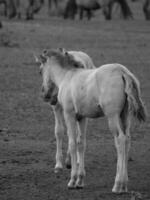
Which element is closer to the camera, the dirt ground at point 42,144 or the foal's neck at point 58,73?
the dirt ground at point 42,144

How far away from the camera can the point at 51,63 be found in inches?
359

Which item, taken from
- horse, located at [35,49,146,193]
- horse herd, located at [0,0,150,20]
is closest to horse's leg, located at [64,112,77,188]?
horse, located at [35,49,146,193]

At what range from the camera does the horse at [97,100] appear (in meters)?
8.05

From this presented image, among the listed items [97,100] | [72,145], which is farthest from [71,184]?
[97,100]

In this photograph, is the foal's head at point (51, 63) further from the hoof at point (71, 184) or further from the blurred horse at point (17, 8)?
the blurred horse at point (17, 8)

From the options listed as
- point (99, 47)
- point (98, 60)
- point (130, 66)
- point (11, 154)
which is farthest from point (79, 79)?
point (99, 47)

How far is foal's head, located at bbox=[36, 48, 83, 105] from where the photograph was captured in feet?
29.6

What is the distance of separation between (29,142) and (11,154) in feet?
3.09

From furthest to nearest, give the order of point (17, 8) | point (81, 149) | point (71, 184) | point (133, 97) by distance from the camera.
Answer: point (17, 8) < point (81, 149) < point (71, 184) < point (133, 97)

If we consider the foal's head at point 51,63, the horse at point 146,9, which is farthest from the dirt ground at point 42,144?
the horse at point 146,9

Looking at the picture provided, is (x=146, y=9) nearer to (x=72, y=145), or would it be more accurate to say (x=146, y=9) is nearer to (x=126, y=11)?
(x=126, y=11)

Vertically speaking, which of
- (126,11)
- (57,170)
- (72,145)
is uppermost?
(72,145)

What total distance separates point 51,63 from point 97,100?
1.10m

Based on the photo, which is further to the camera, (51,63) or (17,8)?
(17,8)
